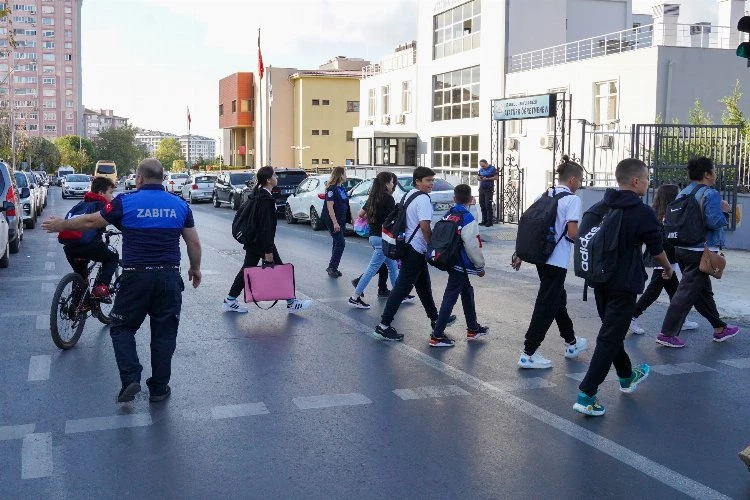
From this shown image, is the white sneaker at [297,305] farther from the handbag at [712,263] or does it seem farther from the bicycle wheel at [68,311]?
the handbag at [712,263]

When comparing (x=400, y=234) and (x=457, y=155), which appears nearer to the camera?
(x=400, y=234)

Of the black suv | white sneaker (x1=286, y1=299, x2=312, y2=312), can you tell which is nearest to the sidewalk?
white sneaker (x1=286, y1=299, x2=312, y2=312)

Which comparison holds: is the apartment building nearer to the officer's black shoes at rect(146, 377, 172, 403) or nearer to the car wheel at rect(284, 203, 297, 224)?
the car wheel at rect(284, 203, 297, 224)

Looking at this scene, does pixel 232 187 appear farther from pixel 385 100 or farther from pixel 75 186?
pixel 75 186

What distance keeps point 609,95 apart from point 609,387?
2087 centimetres

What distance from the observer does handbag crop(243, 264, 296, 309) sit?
32.2 ft

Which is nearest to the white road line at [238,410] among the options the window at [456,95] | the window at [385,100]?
the window at [456,95]

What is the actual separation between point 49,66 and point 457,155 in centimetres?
13826

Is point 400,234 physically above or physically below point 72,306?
above

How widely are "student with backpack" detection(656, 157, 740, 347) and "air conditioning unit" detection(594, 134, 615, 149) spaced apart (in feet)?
54.8

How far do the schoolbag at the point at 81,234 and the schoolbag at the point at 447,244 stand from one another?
→ 336 centimetres

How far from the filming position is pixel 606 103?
2636 cm

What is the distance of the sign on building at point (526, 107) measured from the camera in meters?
23.3

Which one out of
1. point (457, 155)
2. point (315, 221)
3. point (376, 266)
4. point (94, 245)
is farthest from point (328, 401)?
point (457, 155)
